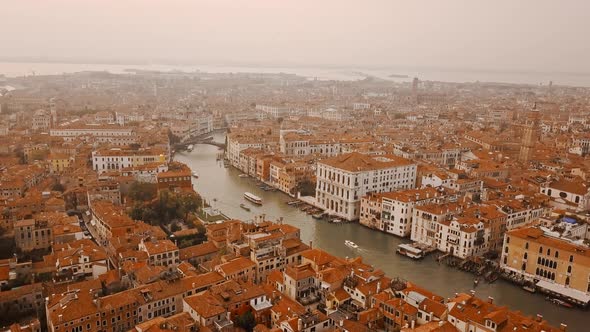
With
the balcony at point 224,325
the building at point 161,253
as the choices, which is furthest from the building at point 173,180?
the balcony at point 224,325

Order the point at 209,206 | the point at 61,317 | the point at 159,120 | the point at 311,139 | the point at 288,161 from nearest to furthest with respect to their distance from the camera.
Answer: the point at 61,317 < the point at 209,206 < the point at 288,161 < the point at 311,139 < the point at 159,120

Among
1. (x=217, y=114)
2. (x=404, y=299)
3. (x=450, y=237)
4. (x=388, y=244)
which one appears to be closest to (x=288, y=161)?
(x=388, y=244)

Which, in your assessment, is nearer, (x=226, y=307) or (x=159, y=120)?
(x=226, y=307)

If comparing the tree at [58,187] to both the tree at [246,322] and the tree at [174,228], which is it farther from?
the tree at [246,322]

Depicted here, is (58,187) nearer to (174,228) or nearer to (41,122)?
(174,228)

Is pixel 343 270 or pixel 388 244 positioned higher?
pixel 343 270

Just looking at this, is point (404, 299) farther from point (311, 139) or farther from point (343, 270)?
point (311, 139)

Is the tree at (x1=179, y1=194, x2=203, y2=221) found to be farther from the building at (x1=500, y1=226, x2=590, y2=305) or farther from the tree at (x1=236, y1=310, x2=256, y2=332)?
the building at (x1=500, y1=226, x2=590, y2=305)

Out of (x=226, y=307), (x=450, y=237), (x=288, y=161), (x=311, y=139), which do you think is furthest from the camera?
(x=311, y=139)
